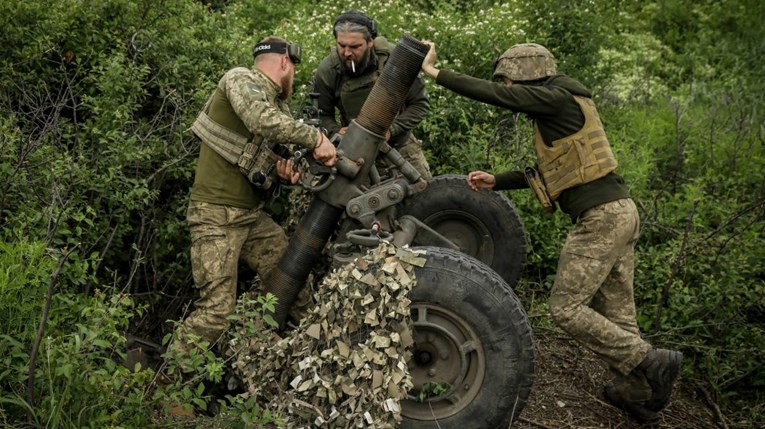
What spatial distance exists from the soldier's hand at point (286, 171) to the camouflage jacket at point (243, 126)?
8.0 inches

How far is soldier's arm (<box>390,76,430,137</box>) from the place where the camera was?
21.1ft

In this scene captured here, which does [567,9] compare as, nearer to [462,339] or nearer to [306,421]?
[462,339]

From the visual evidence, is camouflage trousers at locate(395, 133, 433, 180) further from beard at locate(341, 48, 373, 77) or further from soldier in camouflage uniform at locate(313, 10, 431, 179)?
beard at locate(341, 48, 373, 77)

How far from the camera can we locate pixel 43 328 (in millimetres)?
4051

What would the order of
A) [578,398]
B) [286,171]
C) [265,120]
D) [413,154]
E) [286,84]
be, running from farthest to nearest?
[413,154] < [578,398] < [286,84] < [286,171] < [265,120]

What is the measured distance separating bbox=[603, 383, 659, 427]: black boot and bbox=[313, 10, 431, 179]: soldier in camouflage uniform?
2084mm

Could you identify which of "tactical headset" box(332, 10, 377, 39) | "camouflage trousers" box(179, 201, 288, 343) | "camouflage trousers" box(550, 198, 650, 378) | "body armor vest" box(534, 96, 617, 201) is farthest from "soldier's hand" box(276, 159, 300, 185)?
"camouflage trousers" box(550, 198, 650, 378)

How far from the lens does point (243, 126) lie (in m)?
5.57

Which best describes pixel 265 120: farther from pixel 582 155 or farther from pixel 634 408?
pixel 634 408

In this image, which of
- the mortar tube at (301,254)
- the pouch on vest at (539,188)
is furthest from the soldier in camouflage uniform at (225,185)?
the pouch on vest at (539,188)

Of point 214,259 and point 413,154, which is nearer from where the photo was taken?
point 214,259

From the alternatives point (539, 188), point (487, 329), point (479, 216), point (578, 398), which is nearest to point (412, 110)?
point (479, 216)

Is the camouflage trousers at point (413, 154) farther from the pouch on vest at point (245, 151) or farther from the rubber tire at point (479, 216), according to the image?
the pouch on vest at point (245, 151)

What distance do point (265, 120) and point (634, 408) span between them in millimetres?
2919
